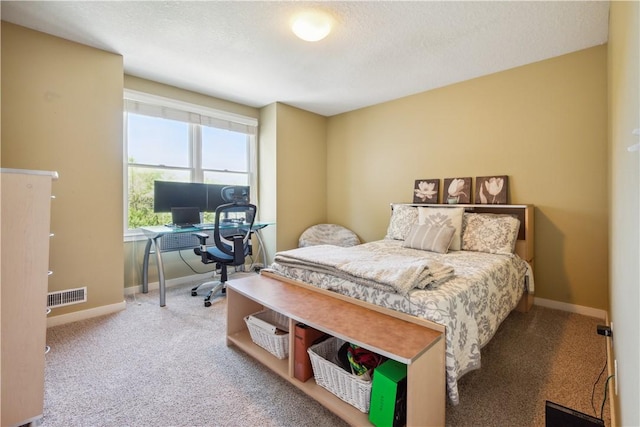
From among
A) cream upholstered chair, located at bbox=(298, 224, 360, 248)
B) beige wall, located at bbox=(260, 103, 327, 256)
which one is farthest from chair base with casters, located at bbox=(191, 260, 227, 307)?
cream upholstered chair, located at bbox=(298, 224, 360, 248)

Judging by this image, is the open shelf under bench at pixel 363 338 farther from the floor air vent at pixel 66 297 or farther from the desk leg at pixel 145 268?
the desk leg at pixel 145 268

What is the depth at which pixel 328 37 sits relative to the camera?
2441 mm

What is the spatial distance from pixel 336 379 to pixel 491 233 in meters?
2.06

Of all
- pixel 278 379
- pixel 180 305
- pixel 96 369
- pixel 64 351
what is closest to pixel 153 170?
pixel 180 305

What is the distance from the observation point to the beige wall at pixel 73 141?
7.59ft

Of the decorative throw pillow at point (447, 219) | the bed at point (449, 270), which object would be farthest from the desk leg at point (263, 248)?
the decorative throw pillow at point (447, 219)

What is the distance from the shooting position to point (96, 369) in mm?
1824

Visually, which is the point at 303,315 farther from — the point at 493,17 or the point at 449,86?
the point at 449,86

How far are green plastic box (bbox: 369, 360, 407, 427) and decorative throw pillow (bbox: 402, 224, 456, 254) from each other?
1.61 metres

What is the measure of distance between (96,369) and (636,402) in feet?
8.19

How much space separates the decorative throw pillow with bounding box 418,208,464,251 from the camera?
2.80 m

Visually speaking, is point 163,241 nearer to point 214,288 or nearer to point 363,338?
point 214,288

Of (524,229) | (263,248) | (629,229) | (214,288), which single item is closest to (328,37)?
(629,229)

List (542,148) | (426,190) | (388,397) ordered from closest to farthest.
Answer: (388,397)
(542,148)
(426,190)
